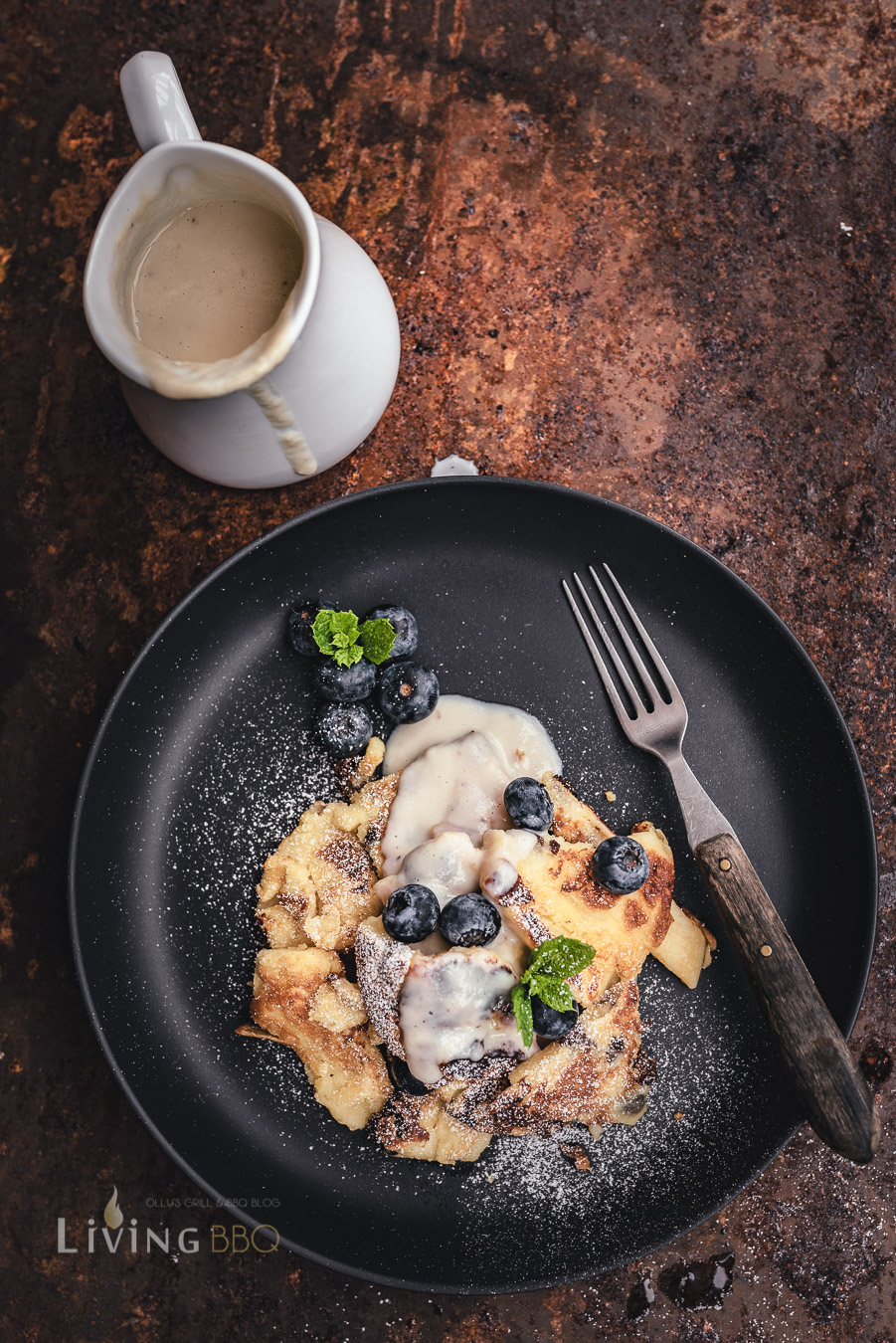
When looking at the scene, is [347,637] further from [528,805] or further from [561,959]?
[561,959]

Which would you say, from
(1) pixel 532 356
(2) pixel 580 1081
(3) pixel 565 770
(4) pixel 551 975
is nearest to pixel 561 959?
(4) pixel 551 975

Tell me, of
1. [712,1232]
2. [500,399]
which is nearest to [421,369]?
[500,399]

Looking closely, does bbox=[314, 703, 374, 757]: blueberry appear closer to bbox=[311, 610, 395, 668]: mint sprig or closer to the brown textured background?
bbox=[311, 610, 395, 668]: mint sprig

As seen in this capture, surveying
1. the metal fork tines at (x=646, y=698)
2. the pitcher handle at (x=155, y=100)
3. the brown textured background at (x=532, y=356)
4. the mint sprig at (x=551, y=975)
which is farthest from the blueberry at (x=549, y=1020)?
the pitcher handle at (x=155, y=100)

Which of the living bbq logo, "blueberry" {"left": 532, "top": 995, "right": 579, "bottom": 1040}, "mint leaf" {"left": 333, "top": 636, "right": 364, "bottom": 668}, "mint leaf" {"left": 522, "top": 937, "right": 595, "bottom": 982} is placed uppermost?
"mint leaf" {"left": 333, "top": 636, "right": 364, "bottom": 668}

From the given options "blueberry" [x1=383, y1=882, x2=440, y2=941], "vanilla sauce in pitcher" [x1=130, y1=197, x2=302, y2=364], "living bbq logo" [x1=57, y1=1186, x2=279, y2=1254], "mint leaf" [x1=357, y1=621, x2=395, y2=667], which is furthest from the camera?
"living bbq logo" [x1=57, y1=1186, x2=279, y2=1254]

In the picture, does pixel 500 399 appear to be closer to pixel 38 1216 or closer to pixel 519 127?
pixel 519 127

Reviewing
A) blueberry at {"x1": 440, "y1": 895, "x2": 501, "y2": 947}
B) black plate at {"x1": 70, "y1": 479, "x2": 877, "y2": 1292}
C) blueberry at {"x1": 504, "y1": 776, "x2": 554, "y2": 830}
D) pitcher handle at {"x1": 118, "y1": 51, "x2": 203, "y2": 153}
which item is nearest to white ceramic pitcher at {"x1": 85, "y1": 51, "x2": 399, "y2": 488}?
pitcher handle at {"x1": 118, "y1": 51, "x2": 203, "y2": 153}

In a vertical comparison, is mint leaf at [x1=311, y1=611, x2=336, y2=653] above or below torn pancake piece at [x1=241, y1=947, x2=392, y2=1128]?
above
